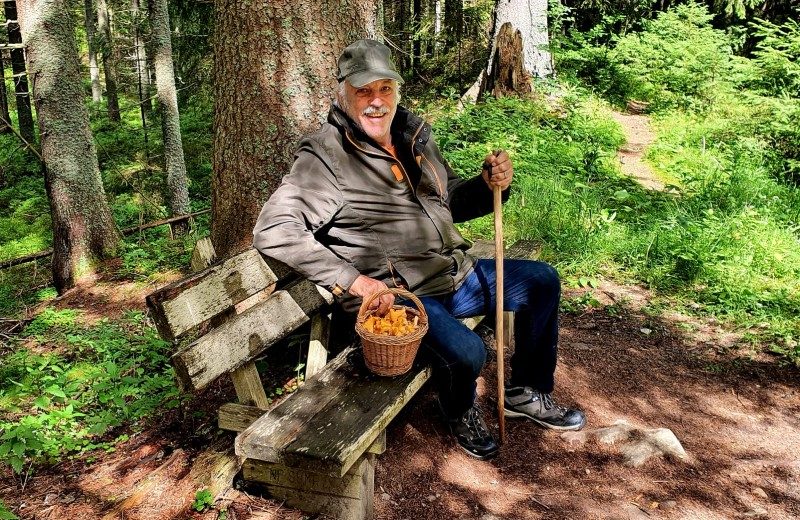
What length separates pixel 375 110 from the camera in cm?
313

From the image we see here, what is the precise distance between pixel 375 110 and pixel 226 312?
1.33 m

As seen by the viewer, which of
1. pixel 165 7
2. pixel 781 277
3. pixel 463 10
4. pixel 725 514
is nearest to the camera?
pixel 725 514

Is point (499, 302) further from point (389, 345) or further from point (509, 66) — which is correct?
point (509, 66)

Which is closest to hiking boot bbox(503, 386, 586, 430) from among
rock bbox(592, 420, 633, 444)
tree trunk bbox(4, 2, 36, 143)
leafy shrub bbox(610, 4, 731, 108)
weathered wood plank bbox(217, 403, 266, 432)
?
rock bbox(592, 420, 633, 444)

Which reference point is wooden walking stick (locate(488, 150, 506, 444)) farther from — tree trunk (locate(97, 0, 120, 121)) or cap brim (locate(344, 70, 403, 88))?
tree trunk (locate(97, 0, 120, 121))

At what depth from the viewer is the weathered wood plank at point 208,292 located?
2686 millimetres

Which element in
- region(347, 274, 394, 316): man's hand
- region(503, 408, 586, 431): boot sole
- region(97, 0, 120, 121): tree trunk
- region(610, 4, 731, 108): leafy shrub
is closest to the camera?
region(347, 274, 394, 316): man's hand

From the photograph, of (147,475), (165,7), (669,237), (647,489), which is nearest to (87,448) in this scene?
(147,475)

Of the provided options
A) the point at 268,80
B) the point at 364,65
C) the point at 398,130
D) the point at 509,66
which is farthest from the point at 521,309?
the point at 509,66

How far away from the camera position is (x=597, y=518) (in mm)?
2846

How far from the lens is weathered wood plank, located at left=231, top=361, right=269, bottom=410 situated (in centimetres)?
300

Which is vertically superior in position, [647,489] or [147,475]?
[147,475]

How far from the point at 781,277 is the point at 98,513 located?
5757 millimetres

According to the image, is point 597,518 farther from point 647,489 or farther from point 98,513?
point 98,513
